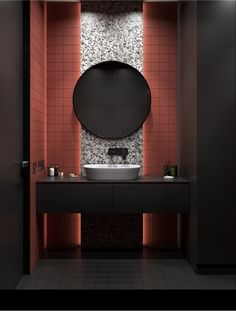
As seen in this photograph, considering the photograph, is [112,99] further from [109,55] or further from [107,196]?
[107,196]

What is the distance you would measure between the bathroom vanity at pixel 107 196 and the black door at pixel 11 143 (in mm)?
321

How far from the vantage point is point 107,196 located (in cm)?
350

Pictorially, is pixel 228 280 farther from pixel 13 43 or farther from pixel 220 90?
pixel 13 43

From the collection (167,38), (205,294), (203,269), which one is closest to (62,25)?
(167,38)

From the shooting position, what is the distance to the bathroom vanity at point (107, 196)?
349 centimetres

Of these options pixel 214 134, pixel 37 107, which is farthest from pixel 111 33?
pixel 214 134

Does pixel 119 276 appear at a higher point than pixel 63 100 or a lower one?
lower

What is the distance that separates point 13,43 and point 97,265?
165 cm

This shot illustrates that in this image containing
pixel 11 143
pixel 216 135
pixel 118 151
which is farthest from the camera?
pixel 118 151

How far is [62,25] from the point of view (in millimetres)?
3961

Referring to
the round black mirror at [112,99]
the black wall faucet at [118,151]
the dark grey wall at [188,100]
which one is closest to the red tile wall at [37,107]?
the round black mirror at [112,99]

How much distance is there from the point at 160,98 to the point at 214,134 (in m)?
0.88

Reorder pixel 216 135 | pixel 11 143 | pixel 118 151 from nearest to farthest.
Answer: pixel 11 143 → pixel 216 135 → pixel 118 151

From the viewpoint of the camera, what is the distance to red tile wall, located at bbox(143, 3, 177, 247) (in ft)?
13.0
